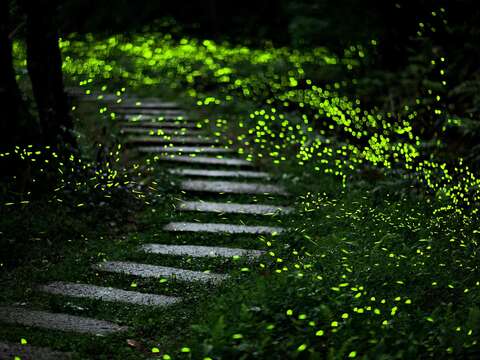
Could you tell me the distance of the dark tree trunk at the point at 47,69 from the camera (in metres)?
7.16

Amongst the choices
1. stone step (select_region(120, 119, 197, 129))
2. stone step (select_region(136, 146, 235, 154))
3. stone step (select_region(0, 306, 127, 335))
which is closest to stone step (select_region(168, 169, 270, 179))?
stone step (select_region(136, 146, 235, 154))

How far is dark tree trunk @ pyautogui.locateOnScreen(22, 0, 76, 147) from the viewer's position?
7156 mm

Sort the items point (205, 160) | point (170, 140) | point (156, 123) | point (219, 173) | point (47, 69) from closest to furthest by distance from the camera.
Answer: point (47, 69) < point (219, 173) < point (205, 160) < point (170, 140) < point (156, 123)

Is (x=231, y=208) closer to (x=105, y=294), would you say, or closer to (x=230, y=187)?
(x=230, y=187)

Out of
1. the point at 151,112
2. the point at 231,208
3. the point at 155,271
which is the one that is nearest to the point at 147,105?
the point at 151,112

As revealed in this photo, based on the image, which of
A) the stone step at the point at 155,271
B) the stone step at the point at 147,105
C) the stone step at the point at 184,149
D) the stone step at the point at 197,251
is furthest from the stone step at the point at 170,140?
the stone step at the point at 155,271

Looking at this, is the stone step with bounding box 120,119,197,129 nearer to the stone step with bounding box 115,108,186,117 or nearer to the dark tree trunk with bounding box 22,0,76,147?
the stone step with bounding box 115,108,186,117

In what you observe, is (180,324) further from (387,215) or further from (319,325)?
(387,215)

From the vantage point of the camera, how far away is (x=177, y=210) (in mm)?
7055

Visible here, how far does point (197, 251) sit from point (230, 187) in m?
1.69

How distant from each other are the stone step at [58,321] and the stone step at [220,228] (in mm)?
1942

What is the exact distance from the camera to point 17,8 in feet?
26.9

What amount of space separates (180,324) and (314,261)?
3.64 feet

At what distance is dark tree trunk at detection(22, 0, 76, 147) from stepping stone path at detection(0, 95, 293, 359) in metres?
1.17
